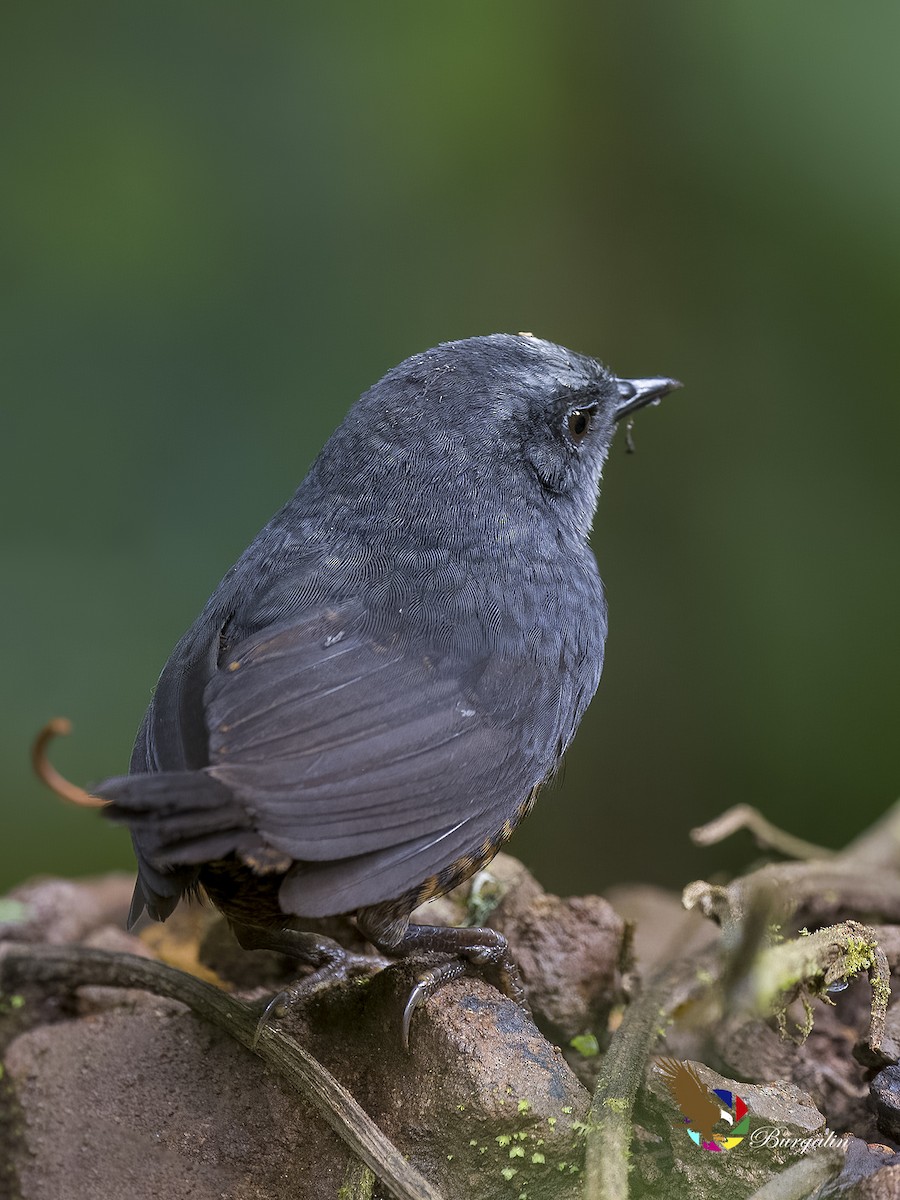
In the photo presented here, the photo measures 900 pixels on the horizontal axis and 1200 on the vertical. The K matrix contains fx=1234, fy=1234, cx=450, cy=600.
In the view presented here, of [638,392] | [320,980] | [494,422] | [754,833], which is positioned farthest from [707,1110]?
[638,392]

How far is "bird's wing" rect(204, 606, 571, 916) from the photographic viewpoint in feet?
6.69

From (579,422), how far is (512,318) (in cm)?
253

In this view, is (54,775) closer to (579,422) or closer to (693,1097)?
(693,1097)

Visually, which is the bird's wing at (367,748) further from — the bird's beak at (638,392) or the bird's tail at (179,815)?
the bird's beak at (638,392)

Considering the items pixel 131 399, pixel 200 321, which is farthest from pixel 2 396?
pixel 200 321

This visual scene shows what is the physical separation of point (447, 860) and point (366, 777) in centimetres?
23

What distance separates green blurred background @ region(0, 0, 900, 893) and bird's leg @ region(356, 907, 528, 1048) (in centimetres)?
241

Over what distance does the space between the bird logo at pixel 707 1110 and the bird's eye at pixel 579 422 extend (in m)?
1.58

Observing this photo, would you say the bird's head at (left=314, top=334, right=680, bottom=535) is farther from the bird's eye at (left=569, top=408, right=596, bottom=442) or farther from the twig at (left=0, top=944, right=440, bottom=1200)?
the twig at (left=0, top=944, right=440, bottom=1200)

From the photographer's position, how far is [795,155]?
4.90 metres

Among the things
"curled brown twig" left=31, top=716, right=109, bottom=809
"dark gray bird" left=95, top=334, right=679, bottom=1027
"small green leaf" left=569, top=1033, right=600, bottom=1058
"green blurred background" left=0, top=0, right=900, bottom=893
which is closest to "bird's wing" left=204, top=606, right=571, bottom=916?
"dark gray bird" left=95, top=334, right=679, bottom=1027

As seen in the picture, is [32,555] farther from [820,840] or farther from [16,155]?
[820,840]

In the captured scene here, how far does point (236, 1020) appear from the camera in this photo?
2.27 metres

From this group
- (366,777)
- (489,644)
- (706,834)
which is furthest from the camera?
(706,834)
